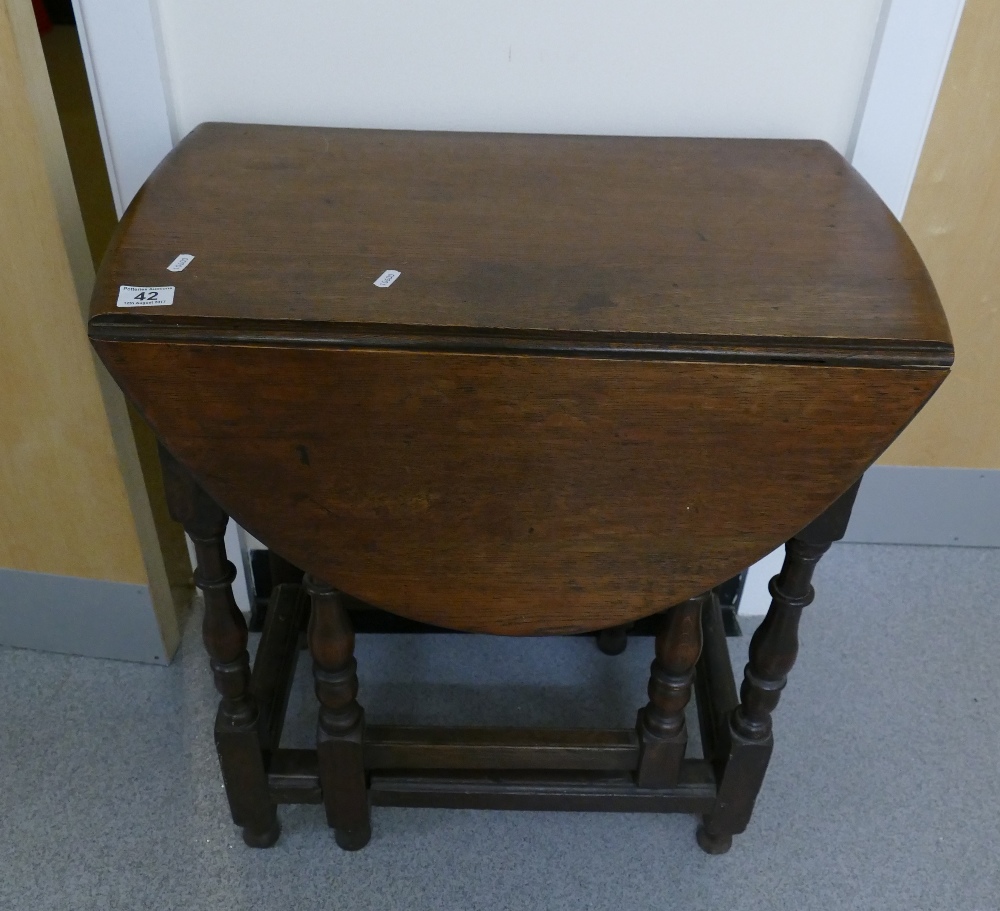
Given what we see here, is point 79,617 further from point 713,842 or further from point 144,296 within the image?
point 713,842

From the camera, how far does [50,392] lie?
134 cm

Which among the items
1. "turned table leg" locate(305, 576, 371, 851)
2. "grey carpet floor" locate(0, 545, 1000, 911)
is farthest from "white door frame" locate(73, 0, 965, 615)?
"grey carpet floor" locate(0, 545, 1000, 911)

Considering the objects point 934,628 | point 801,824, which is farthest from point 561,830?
point 934,628

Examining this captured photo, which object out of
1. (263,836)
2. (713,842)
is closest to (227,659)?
(263,836)

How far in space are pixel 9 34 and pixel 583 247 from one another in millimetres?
688

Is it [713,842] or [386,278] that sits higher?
[386,278]

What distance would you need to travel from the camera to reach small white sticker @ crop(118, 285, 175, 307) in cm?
87

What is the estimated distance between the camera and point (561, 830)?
138cm

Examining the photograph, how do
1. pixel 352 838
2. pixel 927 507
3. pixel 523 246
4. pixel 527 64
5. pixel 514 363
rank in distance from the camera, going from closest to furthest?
pixel 514 363, pixel 523 246, pixel 527 64, pixel 352 838, pixel 927 507

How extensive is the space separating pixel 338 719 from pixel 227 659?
0.53 feet

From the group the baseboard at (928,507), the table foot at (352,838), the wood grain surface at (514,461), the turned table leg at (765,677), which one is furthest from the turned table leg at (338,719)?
the baseboard at (928,507)

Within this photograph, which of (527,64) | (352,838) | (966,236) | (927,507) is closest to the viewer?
(527,64)

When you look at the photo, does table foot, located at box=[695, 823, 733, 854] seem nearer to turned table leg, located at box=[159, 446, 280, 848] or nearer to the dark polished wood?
the dark polished wood

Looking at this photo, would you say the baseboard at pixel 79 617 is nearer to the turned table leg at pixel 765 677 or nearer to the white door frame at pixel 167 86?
the white door frame at pixel 167 86
